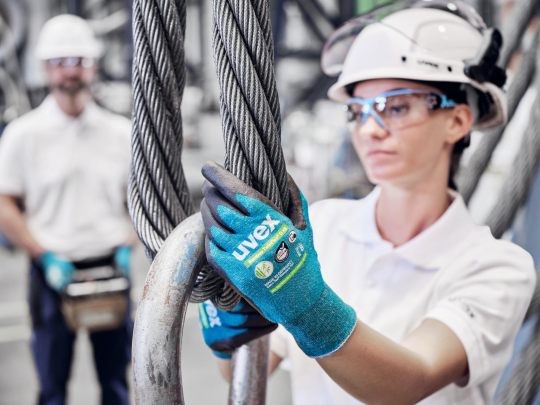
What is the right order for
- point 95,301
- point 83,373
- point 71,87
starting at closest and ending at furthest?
point 95,301 < point 71,87 < point 83,373

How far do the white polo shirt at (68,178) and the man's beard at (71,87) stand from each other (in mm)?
89

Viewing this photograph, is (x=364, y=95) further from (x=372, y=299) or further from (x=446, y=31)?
Result: (x=372, y=299)

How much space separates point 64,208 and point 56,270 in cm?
31

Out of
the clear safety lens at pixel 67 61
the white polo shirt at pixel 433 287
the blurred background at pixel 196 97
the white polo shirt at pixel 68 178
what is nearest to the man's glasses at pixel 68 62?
the clear safety lens at pixel 67 61

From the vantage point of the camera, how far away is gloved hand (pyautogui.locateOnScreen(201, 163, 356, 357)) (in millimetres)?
696

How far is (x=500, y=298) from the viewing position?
45.0 inches

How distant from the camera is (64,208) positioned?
306 centimetres

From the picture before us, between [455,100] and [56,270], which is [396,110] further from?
[56,270]

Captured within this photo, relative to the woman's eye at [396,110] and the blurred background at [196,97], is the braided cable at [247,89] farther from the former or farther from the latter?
the blurred background at [196,97]

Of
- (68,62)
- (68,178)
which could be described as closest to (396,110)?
(68,178)

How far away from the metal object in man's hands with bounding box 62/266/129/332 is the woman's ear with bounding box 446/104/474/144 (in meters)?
Answer: 1.94

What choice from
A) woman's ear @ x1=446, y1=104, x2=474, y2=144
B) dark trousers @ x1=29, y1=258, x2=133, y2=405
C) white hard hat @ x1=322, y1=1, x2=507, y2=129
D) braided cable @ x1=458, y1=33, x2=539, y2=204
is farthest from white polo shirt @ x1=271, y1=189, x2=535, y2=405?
dark trousers @ x1=29, y1=258, x2=133, y2=405

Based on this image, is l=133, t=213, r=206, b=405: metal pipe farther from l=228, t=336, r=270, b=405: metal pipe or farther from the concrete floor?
the concrete floor

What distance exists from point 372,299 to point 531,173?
549 millimetres
